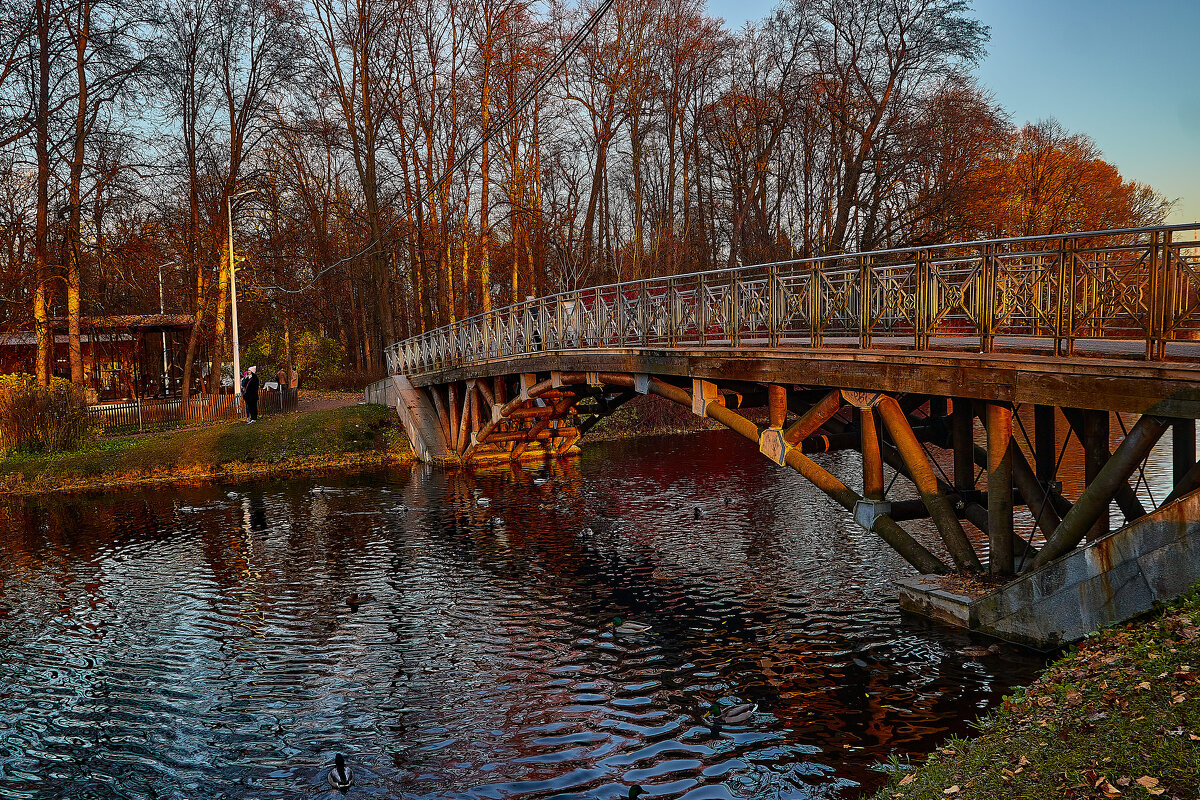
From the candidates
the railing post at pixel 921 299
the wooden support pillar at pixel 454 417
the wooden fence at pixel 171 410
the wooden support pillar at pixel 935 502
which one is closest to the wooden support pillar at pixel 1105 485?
the wooden support pillar at pixel 935 502

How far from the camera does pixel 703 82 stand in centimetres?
3114

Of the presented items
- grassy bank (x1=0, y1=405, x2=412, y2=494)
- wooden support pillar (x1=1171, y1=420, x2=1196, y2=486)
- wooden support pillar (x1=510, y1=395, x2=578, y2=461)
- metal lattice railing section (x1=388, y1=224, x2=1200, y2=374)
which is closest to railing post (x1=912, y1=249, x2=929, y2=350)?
metal lattice railing section (x1=388, y1=224, x2=1200, y2=374)

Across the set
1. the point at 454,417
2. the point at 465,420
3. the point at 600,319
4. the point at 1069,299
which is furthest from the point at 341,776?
the point at 454,417

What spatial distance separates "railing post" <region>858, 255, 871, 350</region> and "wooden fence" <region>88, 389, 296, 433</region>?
22529 mm

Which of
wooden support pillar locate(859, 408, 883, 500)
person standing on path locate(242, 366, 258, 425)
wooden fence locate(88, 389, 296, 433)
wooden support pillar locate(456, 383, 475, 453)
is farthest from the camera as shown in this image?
person standing on path locate(242, 366, 258, 425)

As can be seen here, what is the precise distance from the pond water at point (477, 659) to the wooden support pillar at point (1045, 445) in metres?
2.30

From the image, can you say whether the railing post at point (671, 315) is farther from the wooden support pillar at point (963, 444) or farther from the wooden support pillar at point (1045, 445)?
the wooden support pillar at point (1045, 445)

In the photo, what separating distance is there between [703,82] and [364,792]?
2871cm

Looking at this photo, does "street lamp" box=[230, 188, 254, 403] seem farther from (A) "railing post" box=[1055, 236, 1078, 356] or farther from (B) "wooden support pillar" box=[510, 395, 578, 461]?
(A) "railing post" box=[1055, 236, 1078, 356]

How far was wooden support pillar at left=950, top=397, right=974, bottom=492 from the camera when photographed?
9992mm

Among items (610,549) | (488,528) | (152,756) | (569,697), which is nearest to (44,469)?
(488,528)

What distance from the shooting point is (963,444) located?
1044cm

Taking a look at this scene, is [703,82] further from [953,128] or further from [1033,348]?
[1033,348]

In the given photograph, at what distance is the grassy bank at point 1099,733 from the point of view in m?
4.62
